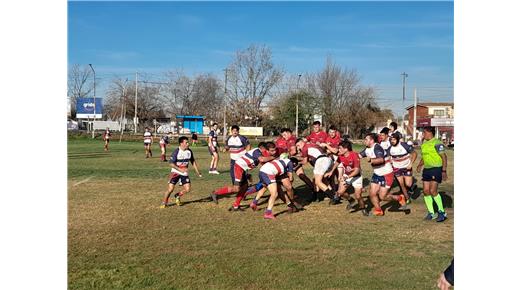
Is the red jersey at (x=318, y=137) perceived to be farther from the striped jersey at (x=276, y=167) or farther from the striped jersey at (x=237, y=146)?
the striped jersey at (x=276, y=167)

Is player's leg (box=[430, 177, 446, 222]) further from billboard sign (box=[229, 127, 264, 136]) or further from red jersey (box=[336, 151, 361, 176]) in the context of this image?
billboard sign (box=[229, 127, 264, 136])

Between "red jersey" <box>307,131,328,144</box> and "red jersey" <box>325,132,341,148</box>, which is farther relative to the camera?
"red jersey" <box>307,131,328,144</box>

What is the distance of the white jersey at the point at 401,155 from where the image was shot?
12.2 metres

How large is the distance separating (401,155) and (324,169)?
2030mm

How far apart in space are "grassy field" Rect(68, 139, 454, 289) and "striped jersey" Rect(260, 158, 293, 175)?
37.9 inches

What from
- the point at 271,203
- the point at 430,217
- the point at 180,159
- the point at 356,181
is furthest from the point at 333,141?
the point at 180,159

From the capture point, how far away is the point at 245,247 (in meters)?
7.36

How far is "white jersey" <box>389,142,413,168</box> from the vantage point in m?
12.2

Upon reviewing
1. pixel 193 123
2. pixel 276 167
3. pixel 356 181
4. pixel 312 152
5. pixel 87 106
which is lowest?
pixel 356 181

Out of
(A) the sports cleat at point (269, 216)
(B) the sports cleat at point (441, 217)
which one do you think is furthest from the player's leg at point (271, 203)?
(B) the sports cleat at point (441, 217)

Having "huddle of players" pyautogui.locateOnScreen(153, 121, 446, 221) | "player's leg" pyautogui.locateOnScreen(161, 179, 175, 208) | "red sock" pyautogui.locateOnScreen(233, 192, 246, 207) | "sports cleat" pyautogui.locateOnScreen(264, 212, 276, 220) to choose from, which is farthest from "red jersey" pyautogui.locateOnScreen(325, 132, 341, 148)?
"player's leg" pyautogui.locateOnScreen(161, 179, 175, 208)

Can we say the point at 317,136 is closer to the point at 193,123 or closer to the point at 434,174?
the point at 434,174

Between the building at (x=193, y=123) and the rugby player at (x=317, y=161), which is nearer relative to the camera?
the rugby player at (x=317, y=161)

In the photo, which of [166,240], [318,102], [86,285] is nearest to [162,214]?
[166,240]
